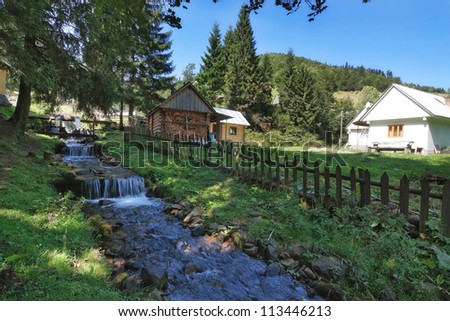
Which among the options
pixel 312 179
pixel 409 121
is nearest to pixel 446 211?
pixel 312 179

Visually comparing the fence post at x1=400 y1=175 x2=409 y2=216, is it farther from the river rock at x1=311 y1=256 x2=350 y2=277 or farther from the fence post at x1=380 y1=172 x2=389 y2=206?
the river rock at x1=311 y1=256 x2=350 y2=277

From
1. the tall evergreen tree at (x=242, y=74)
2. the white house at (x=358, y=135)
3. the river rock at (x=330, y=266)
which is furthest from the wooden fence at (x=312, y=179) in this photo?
the white house at (x=358, y=135)

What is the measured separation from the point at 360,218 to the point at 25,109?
1662 cm

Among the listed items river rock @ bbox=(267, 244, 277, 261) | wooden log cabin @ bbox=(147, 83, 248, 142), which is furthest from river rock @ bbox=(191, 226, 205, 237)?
wooden log cabin @ bbox=(147, 83, 248, 142)

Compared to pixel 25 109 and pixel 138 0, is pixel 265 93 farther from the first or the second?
pixel 138 0

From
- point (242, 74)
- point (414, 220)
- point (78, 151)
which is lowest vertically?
point (414, 220)

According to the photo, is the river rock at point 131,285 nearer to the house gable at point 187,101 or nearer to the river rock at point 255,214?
the river rock at point 255,214

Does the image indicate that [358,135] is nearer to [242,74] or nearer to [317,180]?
[242,74]

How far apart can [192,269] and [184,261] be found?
38 centimetres

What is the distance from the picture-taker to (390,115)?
28.0 metres

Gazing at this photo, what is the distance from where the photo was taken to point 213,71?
50188 mm

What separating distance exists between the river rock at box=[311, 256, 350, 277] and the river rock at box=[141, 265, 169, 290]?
8.28 ft
